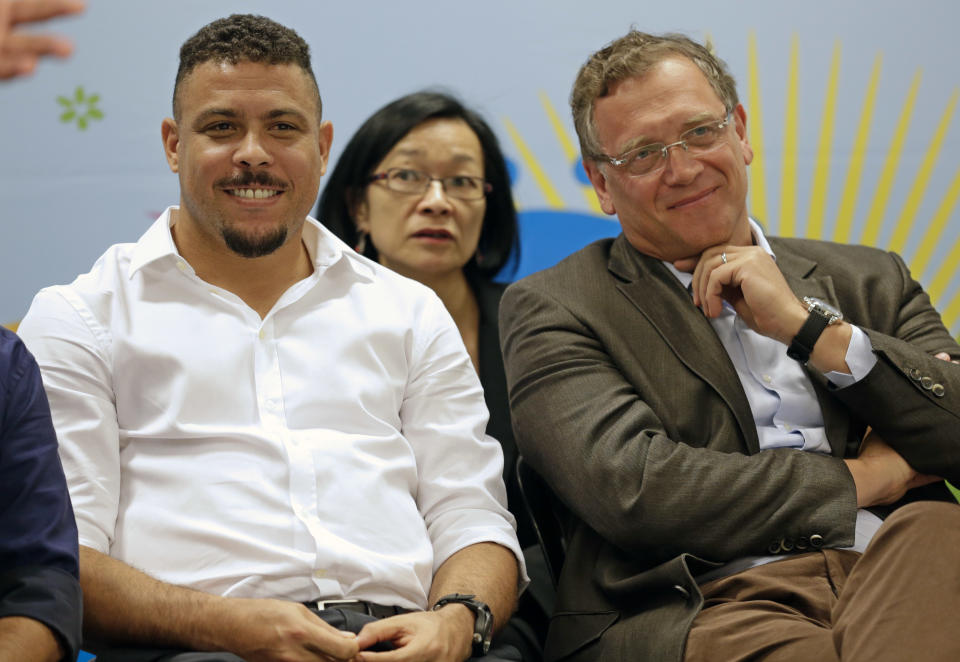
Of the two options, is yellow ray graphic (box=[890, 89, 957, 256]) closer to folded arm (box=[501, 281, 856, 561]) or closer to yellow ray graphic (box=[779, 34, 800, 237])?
yellow ray graphic (box=[779, 34, 800, 237])

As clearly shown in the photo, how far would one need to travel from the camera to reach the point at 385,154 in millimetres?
3070

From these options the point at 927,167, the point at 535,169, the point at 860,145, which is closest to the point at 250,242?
the point at 535,169

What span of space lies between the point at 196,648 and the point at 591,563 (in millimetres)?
769

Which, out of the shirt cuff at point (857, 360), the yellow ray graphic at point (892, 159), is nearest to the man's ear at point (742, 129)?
the shirt cuff at point (857, 360)

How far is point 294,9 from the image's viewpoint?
122 inches

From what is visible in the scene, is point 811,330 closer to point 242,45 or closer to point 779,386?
point 779,386

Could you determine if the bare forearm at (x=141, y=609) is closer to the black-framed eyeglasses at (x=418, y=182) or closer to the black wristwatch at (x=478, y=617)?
the black wristwatch at (x=478, y=617)

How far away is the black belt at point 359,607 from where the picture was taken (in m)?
1.81

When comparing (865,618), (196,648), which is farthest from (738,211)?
(196,648)

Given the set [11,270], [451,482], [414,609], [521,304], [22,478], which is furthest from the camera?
[11,270]

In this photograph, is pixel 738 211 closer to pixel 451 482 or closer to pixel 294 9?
pixel 451 482

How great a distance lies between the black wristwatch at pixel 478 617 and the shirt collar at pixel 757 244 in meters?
0.83

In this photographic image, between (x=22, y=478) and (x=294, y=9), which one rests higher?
(x=294, y=9)

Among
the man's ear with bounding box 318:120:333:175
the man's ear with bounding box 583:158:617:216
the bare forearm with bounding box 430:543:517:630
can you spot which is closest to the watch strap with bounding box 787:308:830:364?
the man's ear with bounding box 583:158:617:216
